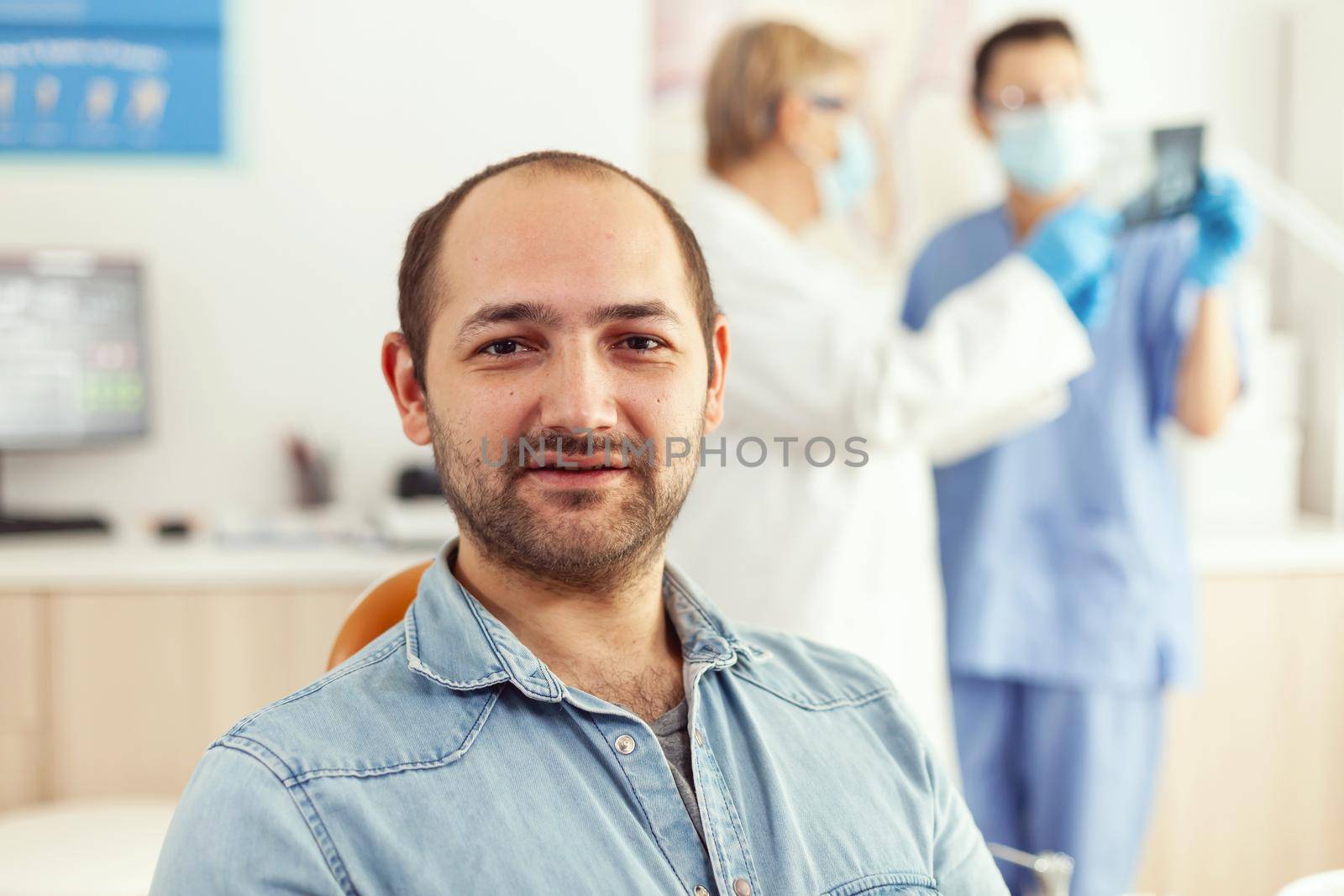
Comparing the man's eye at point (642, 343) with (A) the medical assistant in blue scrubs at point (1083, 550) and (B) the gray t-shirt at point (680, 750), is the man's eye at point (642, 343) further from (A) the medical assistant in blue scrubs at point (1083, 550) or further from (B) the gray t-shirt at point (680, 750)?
(A) the medical assistant in blue scrubs at point (1083, 550)

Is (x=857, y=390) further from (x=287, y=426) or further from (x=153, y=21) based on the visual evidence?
(x=153, y=21)

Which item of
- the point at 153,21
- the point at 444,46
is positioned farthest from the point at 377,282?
the point at 153,21

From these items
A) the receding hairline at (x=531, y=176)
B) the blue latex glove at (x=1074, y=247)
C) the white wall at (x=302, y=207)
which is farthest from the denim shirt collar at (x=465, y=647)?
the white wall at (x=302, y=207)

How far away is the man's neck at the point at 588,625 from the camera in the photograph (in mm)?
920

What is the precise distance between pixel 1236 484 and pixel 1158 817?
25.3 inches

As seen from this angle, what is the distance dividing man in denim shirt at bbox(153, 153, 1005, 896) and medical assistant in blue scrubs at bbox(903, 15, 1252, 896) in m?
0.97

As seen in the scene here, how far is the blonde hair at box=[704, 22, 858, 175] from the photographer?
171 cm

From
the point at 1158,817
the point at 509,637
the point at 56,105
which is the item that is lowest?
the point at 1158,817

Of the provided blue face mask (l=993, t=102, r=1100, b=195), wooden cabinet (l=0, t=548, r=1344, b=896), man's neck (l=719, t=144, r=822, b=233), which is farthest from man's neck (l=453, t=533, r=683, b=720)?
blue face mask (l=993, t=102, r=1100, b=195)

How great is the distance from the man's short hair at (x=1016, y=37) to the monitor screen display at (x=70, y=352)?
1519 millimetres

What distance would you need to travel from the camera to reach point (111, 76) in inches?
92.3

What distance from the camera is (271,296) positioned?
2400 millimetres

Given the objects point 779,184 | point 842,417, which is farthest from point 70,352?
point 842,417

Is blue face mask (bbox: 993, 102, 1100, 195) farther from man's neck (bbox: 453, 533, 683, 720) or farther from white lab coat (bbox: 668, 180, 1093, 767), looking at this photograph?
man's neck (bbox: 453, 533, 683, 720)
